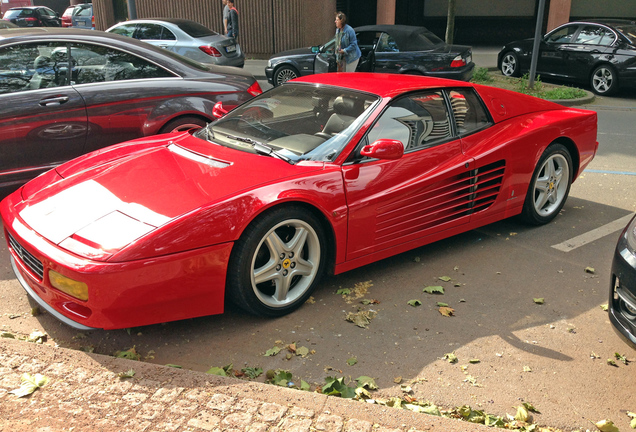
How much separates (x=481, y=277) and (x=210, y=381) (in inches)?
94.9

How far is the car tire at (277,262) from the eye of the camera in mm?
3588

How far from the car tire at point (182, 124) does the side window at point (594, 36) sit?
33.7 ft

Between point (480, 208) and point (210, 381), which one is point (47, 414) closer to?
point (210, 381)

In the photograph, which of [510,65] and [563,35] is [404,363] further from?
[510,65]

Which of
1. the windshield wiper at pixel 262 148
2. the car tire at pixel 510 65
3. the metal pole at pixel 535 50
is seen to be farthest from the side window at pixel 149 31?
the windshield wiper at pixel 262 148

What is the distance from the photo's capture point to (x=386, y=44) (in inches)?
482

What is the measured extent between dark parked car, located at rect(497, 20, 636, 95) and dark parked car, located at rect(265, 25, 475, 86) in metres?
2.82

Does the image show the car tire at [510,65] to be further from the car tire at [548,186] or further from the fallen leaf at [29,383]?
the fallen leaf at [29,383]

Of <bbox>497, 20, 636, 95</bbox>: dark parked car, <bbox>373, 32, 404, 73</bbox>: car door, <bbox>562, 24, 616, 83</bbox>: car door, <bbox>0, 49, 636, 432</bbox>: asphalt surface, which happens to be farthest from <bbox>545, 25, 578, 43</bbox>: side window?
<bbox>0, 49, 636, 432</bbox>: asphalt surface

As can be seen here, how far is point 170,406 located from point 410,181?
235cm

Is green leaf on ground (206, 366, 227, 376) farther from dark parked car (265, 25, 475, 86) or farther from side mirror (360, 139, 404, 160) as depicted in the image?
dark parked car (265, 25, 475, 86)

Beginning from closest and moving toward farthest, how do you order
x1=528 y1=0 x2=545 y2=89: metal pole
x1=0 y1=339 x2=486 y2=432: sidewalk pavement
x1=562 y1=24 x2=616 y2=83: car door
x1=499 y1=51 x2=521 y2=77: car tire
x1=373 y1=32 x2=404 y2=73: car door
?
x1=0 y1=339 x2=486 y2=432: sidewalk pavement, x1=373 y1=32 x2=404 y2=73: car door, x1=528 y1=0 x2=545 y2=89: metal pole, x1=562 y1=24 x2=616 y2=83: car door, x1=499 y1=51 x2=521 y2=77: car tire

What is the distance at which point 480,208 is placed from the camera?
4.90 metres

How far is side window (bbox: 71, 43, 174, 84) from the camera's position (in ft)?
18.9
